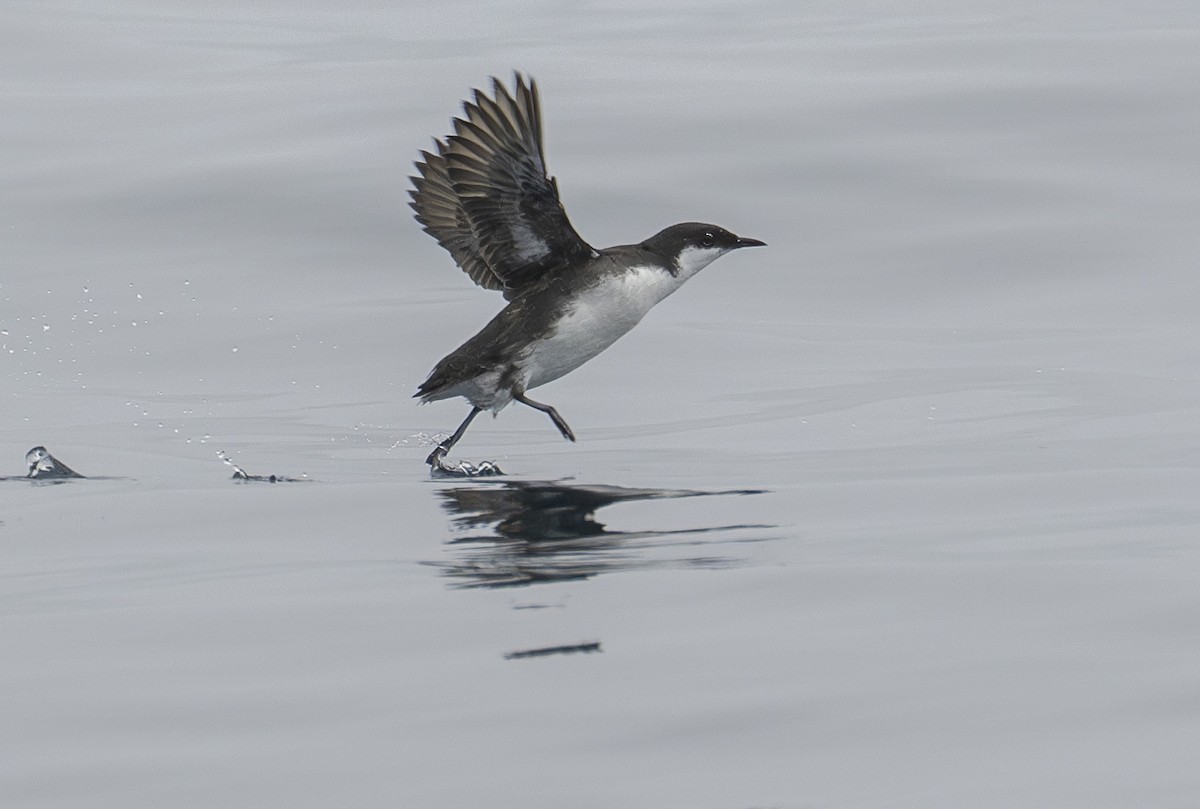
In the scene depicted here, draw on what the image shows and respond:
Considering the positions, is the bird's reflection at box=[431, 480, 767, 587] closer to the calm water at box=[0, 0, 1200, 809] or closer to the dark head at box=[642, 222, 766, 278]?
the calm water at box=[0, 0, 1200, 809]

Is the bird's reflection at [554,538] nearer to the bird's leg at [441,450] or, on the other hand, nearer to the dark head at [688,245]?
the bird's leg at [441,450]

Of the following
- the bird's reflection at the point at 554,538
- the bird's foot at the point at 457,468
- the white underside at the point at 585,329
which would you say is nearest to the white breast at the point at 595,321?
the white underside at the point at 585,329

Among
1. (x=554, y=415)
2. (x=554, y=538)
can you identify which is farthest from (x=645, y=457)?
(x=554, y=538)

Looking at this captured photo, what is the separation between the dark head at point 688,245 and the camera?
36.4 feet

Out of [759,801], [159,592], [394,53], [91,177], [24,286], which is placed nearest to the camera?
[759,801]

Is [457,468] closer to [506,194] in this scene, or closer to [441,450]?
[441,450]

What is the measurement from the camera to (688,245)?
1116 centimetres

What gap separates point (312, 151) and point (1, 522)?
492 inches

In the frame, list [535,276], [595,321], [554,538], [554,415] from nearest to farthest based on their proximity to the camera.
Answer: [554,538], [595,321], [554,415], [535,276]

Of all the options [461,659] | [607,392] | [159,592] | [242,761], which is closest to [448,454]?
[607,392]

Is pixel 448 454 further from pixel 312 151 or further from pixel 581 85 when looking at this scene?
pixel 581 85

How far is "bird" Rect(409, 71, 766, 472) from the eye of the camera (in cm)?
1027

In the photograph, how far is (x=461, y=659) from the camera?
6043 millimetres

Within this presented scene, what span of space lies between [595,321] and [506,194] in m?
0.87
